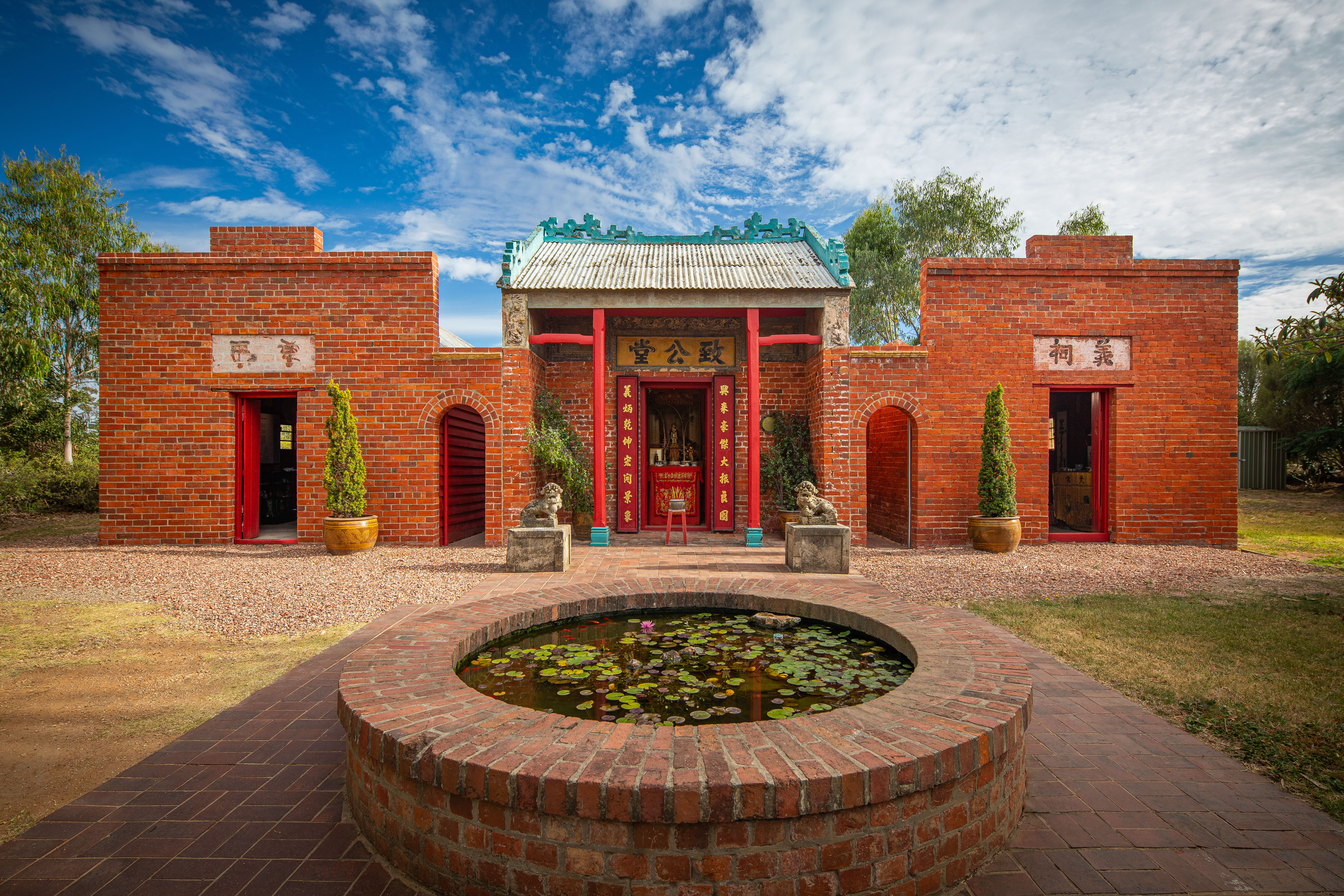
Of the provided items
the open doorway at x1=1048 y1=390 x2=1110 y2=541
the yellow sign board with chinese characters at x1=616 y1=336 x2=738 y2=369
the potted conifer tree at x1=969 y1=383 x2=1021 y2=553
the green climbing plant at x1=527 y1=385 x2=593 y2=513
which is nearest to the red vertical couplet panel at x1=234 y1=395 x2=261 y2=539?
the green climbing plant at x1=527 y1=385 x2=593 y2=513

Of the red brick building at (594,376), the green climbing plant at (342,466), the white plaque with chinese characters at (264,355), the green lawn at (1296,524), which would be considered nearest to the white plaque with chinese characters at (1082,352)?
the red brick building at (594,376)

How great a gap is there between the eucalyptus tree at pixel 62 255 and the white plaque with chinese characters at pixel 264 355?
7949 mm

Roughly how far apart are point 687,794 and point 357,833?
141 centimetres

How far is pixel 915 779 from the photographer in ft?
5.48

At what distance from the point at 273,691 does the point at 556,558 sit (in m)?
3.37

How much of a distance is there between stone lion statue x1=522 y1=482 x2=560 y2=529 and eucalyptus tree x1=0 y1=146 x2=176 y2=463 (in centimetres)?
1344

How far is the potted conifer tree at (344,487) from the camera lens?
8078 millimetres

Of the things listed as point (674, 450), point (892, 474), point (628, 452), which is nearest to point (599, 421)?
point (628, 452)

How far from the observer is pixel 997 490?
26.9 ft

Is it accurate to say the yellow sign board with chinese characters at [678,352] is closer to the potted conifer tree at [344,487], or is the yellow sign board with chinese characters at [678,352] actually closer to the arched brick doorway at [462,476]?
the arched brick doorway at [462,476]

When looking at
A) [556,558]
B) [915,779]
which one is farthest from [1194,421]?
[915,779]

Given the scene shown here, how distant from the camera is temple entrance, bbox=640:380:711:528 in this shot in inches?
402

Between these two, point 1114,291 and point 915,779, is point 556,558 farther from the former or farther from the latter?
point 1114,291

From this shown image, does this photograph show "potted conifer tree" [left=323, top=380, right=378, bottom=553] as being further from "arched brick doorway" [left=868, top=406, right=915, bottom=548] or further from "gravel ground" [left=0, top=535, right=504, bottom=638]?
"arched brick doorway" [left=868, top=406, right=915, bottom=548]
